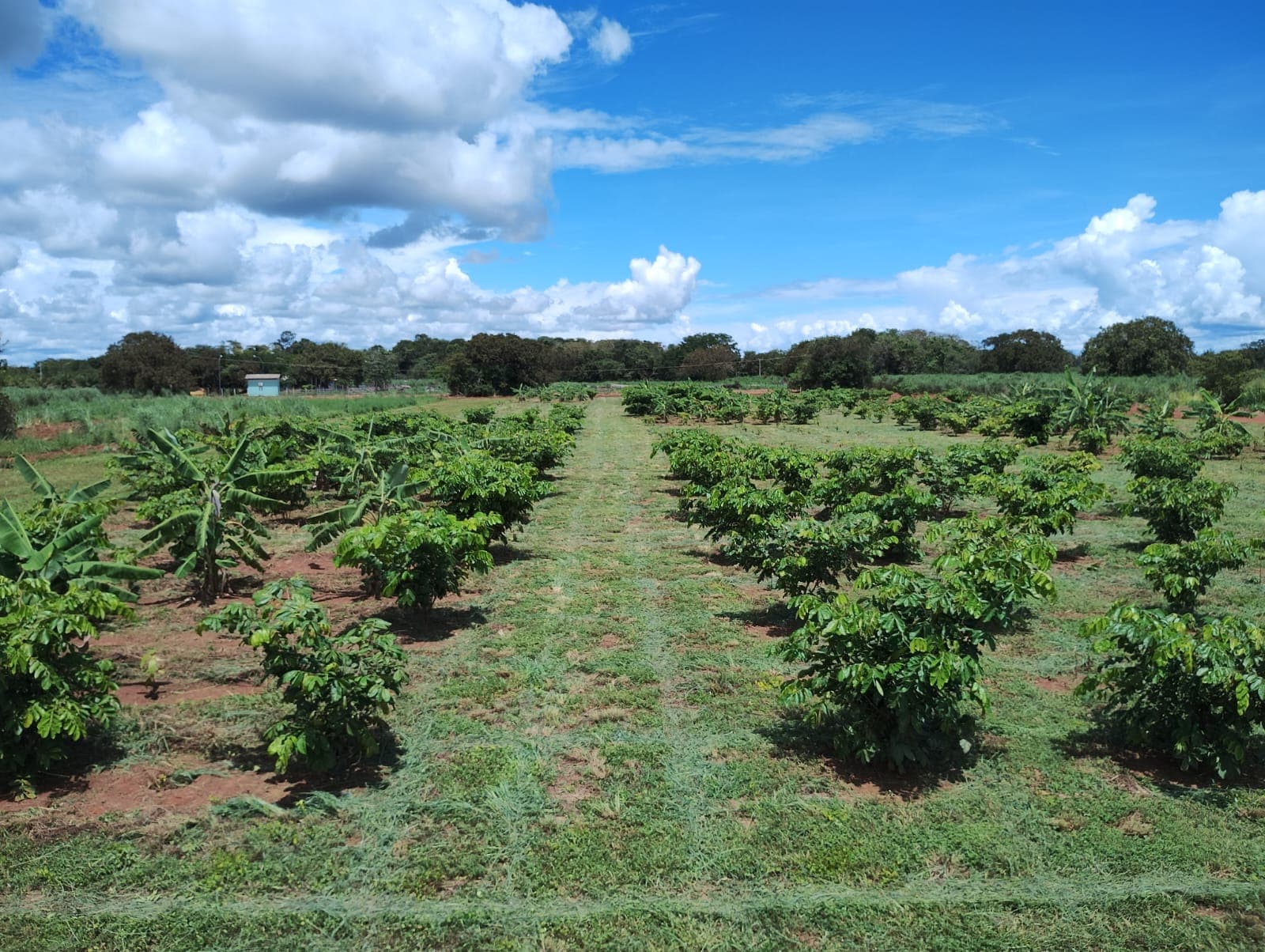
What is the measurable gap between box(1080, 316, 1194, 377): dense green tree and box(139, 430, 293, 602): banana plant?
60573mm

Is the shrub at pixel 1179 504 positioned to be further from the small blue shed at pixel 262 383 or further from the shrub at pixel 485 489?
the small blue shed at pixel 262 383

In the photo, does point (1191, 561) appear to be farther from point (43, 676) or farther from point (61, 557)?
point (61, 557)

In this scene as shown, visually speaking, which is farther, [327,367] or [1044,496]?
[327,367]

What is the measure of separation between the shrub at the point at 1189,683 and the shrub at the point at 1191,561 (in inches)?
78.1

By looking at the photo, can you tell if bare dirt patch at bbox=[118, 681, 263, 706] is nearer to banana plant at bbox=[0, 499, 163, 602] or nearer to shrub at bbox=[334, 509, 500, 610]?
banana plant at bbox=[0, 499, 163, 602]

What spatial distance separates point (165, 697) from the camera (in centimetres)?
641

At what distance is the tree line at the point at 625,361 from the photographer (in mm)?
58859

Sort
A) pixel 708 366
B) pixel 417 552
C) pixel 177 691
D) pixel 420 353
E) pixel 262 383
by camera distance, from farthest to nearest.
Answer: pixel 420 353, pixel 708 366, pixel 262 383, pixel 417 552, pixel 177 691

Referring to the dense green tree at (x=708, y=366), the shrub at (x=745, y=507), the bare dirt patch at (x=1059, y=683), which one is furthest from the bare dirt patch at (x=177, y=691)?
the dense green tree at (x=708, y=366)

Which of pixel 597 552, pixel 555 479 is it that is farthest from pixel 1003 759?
pixel 555 479

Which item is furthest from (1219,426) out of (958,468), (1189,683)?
(1189,683)

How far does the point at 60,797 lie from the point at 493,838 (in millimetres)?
2741

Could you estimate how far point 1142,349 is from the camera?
58.2 metres

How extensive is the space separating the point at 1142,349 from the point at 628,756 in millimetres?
65304
